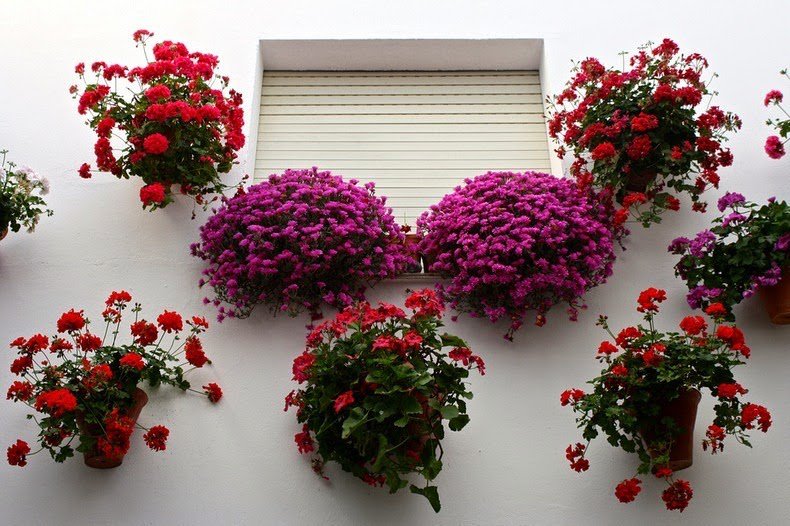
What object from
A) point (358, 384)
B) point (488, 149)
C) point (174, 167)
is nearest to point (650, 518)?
point (358, 384)

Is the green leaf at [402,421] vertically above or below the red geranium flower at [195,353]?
below

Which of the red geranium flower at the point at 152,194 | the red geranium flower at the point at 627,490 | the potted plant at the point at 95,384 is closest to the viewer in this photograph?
the red geranium flower at the point at 627,490

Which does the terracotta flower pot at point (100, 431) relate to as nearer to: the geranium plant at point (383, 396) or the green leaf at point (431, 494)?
the geranium plant at point (383, 396)

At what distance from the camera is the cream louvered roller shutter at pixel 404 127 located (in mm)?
4852

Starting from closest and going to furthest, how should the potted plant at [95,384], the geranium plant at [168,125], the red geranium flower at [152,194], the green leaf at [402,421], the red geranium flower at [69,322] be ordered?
the green leaf at [402,421]
the potted plant at [95,384]
the red geranium flower at [69,322]
the red geranium flower at [152,194]
the geranium plant at [168,125]

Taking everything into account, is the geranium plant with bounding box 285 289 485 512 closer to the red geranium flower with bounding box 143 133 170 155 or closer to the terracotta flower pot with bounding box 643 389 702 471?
the terracotta flower pot with bounding box 643 389 702 471

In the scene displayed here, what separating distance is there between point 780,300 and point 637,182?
2.89 feet

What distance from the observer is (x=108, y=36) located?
500cm

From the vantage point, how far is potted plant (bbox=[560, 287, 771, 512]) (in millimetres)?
3607

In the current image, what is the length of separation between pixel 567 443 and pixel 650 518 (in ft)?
1.52

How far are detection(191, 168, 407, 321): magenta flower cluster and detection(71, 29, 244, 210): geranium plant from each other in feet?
0.86

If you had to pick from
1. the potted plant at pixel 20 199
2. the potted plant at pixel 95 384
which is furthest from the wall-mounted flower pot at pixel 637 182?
the potted plant at pixel 20 199

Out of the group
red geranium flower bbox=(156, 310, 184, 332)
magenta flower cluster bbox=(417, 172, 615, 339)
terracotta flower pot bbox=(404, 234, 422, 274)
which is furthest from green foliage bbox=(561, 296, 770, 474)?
red geranium flower bbox=(156, 310, 184, 332)

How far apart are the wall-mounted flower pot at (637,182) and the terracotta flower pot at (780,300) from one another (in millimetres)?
758
